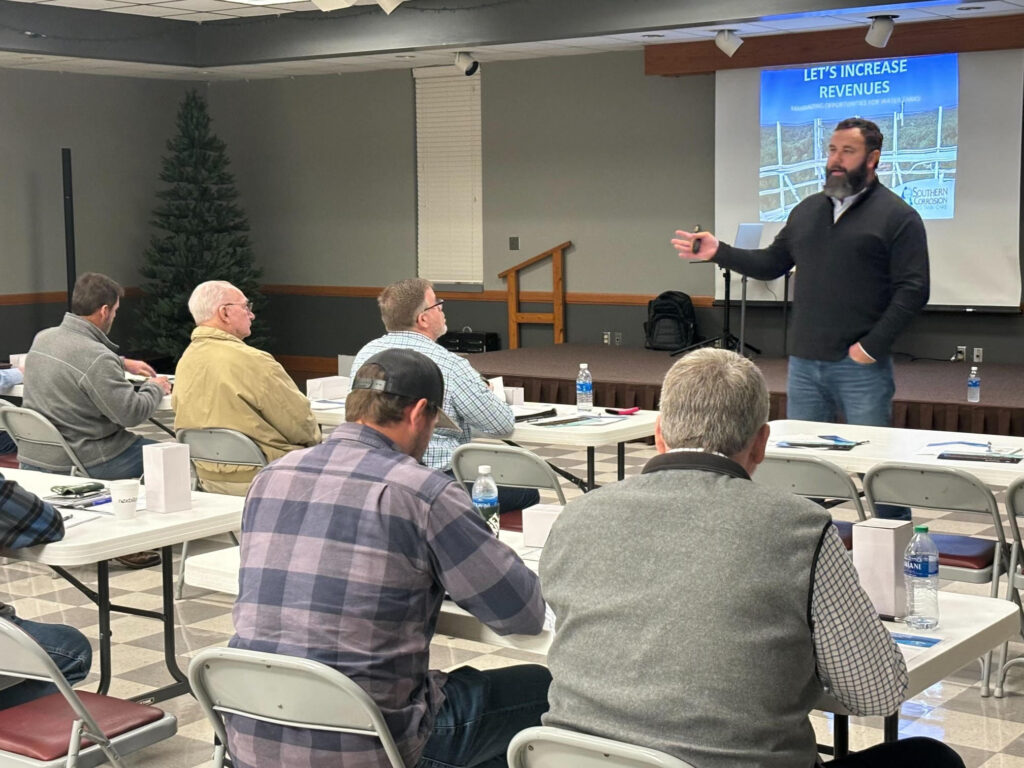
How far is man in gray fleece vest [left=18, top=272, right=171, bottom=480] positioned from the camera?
5.56 metres

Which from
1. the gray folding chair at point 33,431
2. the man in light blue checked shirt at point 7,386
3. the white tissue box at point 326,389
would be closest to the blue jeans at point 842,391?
the white tissue box at point 326,389

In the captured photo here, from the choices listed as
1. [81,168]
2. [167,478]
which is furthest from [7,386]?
[81,168]

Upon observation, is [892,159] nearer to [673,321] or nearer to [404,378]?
[673,321]

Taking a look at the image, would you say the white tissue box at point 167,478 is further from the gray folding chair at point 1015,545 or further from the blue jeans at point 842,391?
the blue jeans at point 842,391

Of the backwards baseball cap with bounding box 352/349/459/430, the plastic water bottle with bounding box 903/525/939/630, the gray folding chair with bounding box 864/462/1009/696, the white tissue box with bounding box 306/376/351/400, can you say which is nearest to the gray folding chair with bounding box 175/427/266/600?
the white tissue box with bounding box 306/376/351/400

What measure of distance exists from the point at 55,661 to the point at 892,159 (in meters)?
8.54

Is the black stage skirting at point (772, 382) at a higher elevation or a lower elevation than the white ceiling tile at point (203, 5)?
lower

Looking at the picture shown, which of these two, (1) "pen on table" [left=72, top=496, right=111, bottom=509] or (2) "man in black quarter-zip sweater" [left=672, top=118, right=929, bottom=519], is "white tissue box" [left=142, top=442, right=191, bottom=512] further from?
(2) "man in black quarter-zip sweater" [left=672, top=118, right=929, bottom=519]

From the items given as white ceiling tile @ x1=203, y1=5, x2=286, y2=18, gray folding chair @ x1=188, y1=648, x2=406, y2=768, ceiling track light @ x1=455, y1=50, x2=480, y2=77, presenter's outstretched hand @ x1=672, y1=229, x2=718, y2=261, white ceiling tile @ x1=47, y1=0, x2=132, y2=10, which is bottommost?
gray folding chair @ x1=188, y1=648, x2=406, y2=768

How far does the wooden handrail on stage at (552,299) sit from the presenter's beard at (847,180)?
23.1 feet

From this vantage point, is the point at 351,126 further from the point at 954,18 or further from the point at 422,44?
the point at 954,18

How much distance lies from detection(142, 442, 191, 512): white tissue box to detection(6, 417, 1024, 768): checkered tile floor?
2.40ft

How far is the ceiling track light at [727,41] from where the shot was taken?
384 inches

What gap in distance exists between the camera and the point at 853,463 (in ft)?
14.5
